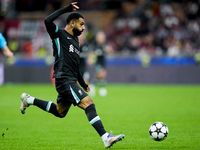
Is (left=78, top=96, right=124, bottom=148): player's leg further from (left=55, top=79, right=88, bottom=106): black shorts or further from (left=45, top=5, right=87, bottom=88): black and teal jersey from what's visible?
(left=45, top=5, right=87, bottom=88): black and teal jersey

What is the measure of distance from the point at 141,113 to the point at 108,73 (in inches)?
458

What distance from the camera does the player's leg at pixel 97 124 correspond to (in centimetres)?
598

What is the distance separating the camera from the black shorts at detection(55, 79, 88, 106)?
6.34m

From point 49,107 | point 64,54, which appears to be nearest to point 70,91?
point 64,54

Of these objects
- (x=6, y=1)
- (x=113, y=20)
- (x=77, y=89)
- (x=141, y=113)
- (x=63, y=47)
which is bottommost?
(x=141, y=113)

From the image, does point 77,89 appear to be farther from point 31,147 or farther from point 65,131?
point 65,131

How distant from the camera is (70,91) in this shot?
6371 mm

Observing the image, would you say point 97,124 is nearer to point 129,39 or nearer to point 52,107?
point 52,107

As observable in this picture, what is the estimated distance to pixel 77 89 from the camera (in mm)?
6379

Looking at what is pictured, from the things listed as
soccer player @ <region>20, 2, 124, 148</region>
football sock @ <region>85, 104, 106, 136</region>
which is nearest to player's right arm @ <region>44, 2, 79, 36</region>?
soccer player @ <region>20, 2, 124, 148</region>

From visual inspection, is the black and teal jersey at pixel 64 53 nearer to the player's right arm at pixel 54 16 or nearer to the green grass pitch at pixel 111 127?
the player's right arm at pixel 54 16

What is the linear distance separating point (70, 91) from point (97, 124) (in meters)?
0.69

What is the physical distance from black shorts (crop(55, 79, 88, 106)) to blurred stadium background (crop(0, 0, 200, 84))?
611 inches

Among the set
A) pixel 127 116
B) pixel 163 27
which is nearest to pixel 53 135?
pixel 127 116
